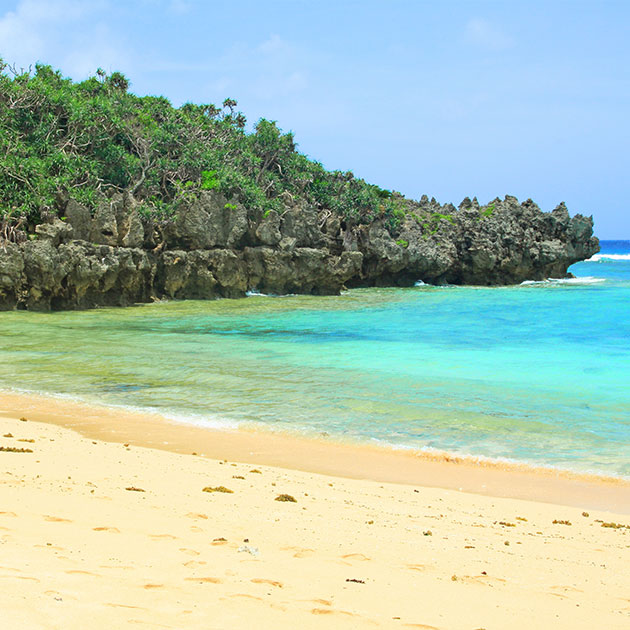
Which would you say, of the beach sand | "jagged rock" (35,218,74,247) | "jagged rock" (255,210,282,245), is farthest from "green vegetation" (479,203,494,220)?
the beach sand

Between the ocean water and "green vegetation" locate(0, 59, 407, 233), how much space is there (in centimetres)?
615

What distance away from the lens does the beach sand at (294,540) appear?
3861mm

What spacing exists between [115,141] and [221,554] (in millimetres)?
35290

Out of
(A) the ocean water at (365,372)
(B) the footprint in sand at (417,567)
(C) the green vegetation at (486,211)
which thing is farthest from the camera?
(C) the green vegetation at (486,211)

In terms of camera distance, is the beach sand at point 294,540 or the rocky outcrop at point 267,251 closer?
the beach sand at point 294,540

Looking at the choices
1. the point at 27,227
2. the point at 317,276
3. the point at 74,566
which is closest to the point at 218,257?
the point at 317,276

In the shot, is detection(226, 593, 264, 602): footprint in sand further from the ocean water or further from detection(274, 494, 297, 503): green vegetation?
the ocean water

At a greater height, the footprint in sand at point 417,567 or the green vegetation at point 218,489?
the footprint in sand at point 417,567

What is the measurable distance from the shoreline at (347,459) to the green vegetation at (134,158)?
63.1 feet

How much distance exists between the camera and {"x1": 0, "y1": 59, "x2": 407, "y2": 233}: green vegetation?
3028 centimetres

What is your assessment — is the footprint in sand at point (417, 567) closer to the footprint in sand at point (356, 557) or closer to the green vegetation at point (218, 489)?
the footprint in sand at point (356, 557)

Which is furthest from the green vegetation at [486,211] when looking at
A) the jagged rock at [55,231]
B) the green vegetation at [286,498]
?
the green vegetation at [286,498]

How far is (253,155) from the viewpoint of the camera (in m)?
42.4

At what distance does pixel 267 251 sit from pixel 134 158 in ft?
27.1
